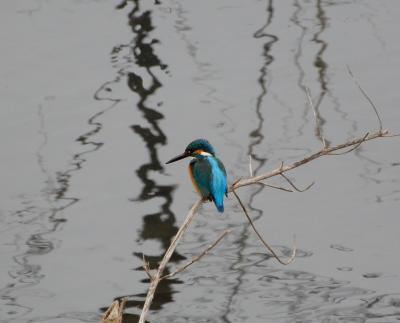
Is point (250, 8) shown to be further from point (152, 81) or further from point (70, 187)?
point (70, 187)

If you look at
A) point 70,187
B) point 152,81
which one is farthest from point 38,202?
point 152,81

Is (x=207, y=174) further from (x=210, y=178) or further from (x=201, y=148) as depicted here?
(x=201, y=148)

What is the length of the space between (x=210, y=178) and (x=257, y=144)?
234 cm

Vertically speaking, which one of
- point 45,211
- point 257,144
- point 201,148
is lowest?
point 45,211

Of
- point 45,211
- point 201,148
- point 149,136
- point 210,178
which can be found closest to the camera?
point 210,178

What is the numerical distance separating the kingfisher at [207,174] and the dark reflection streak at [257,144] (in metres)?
1.13

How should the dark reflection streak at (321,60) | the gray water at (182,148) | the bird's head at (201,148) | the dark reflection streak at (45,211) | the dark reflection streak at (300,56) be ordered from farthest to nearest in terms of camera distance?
1. the dark reflection streak at (321,60)
2. the dark reflection streak at (300,56)
3. the dark reflection streak at (45,211)
4. the gray water at (182,148)
5. the bird's head at (201,148)

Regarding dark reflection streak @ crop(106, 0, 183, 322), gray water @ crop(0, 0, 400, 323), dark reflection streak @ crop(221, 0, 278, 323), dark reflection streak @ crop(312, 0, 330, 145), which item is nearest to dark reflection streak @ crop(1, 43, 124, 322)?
gray water @ crop(0, 0, 400, 323)

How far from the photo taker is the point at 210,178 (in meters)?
5.01

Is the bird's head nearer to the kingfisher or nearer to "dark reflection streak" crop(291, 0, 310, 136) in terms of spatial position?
the kingfisher

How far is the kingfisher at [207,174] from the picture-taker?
4965 mm

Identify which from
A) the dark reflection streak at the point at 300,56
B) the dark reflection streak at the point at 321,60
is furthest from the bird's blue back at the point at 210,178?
the dark reflection streak at the point at 300,56

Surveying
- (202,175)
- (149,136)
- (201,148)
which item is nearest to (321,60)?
(149,136)

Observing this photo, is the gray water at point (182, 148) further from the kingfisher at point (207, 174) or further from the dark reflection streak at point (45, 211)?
the kingfisher at point (207, 174)
